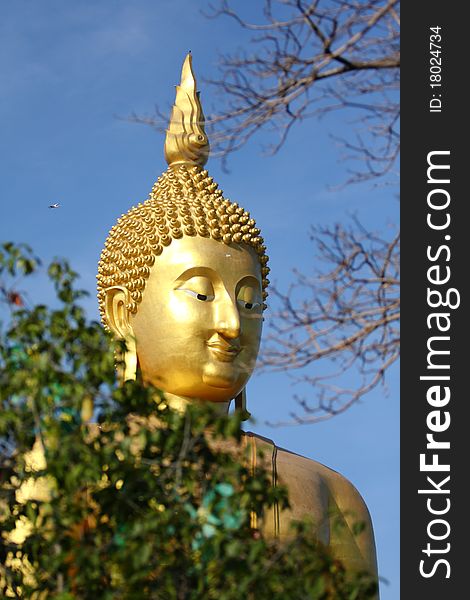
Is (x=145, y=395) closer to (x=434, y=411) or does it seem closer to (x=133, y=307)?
(x=434, y=411)

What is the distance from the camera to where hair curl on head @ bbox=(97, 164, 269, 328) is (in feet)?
31.6

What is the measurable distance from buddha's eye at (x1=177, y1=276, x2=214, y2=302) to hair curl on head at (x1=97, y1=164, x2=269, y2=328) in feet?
1.09

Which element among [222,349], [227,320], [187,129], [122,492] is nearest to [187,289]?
[227,320]

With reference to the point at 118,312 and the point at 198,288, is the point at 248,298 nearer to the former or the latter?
the point at 198,288

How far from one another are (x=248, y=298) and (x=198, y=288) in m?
0.40

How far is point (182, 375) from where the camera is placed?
30.7 feet

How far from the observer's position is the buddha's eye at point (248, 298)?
954cm

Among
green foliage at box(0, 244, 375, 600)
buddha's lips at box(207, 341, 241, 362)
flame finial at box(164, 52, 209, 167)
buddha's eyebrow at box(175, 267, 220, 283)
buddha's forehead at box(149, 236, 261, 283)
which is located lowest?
green foliage at box(0, 244, 375, 600)

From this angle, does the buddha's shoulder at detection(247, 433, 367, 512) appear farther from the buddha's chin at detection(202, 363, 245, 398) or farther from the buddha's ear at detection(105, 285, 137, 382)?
the buddha's ear at detection(105, 285, 137, 382)

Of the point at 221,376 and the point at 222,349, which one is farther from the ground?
the point at 222,349

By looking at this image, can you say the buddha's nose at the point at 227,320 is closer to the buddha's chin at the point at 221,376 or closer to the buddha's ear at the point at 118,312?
the buddha's chin at the point at 221,376

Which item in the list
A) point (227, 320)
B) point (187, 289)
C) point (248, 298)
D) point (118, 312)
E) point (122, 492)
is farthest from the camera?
point (118, 312)

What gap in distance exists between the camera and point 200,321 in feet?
30.5

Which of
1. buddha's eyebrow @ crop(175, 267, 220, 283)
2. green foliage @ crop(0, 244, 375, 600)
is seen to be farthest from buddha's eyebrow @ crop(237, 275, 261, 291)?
green foliage @ crop(0, 244, 375, 600)
